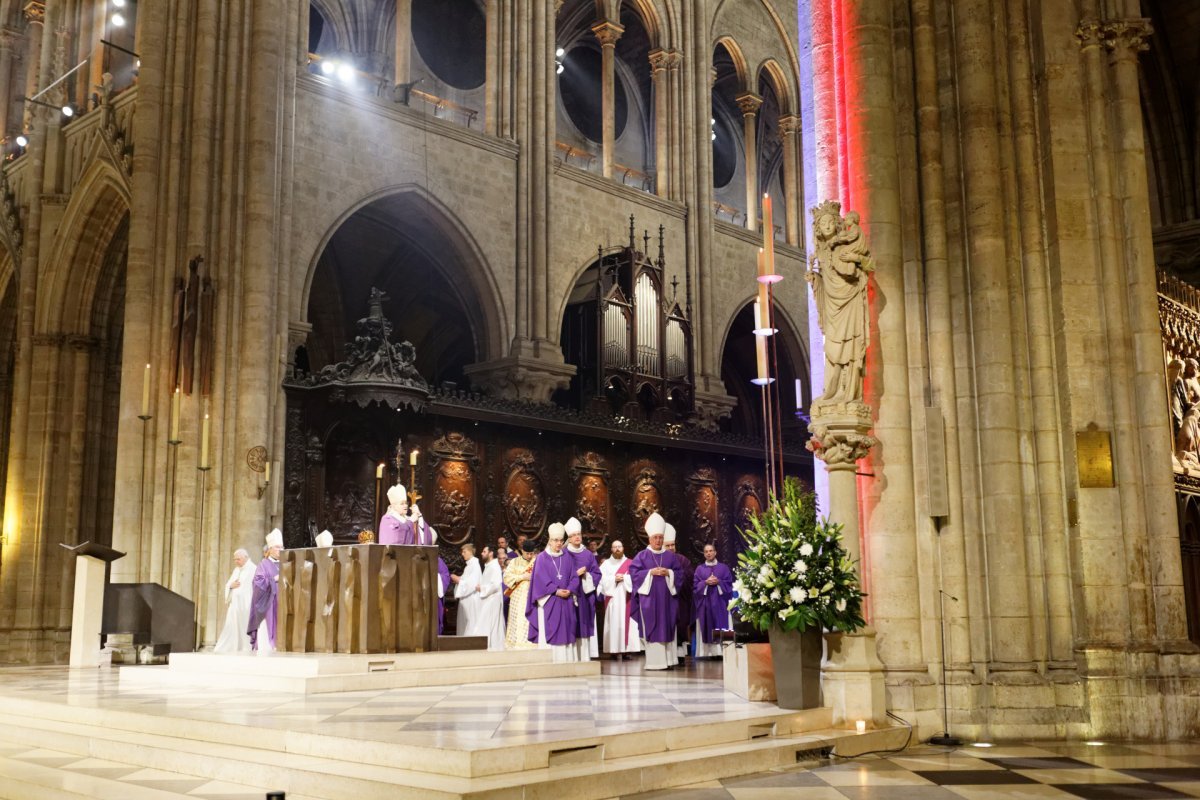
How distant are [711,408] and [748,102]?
25.9 feet

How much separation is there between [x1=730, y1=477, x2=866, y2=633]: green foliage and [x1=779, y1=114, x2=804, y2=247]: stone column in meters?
20.3

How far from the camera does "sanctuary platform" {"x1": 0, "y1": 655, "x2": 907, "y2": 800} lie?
20.2ft

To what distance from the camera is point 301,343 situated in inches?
703

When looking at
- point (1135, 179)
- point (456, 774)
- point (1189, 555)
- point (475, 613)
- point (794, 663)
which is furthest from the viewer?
point (475, 613)

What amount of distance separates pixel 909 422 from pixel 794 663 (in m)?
2.39

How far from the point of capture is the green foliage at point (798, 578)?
8.58 meters

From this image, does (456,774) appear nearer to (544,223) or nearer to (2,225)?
(544,223)

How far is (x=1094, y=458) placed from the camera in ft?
32.4

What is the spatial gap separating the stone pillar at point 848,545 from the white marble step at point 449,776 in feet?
1.02

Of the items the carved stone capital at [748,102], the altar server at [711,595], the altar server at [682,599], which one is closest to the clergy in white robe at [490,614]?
the altar server at [682,599]

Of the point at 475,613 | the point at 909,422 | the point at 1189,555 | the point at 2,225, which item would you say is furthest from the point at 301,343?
the point at 1189,555

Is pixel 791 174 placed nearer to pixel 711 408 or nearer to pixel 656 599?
pixel 711 408

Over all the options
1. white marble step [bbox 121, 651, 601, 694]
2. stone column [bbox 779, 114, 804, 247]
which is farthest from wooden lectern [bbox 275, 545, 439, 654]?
stone column [bbox 779, 114, 804, 247]

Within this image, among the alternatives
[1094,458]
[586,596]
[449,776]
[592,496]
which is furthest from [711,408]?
[449,776]
